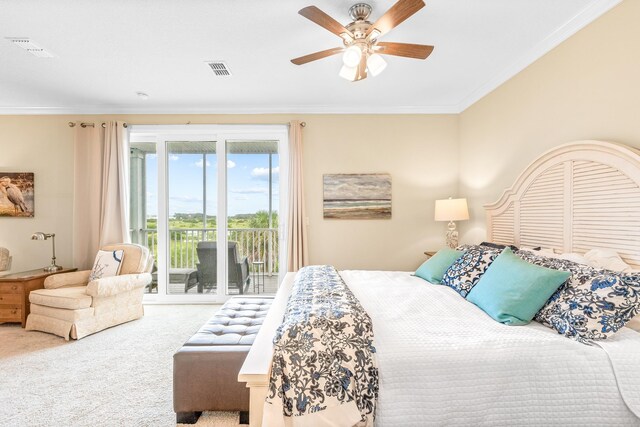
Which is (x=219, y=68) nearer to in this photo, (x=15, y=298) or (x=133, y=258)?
(x=133, y=258)

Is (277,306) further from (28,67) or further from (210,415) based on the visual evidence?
(28,67)

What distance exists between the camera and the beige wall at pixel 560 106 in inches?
80.7

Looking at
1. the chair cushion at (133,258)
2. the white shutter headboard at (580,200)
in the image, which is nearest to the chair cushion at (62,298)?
the chair cushion at (133,258)

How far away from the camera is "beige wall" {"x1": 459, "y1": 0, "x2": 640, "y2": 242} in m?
2.05

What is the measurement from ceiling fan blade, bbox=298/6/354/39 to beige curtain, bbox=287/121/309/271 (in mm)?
2203

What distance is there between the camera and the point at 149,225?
4621 millimetres

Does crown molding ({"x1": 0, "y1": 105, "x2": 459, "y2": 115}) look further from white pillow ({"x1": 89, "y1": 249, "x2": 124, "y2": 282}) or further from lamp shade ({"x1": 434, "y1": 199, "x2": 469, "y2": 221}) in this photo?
white pillow ({"x1": 89, "y1": 249, "x2": 124, "y2": 282})

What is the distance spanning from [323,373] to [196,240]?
3707 mm

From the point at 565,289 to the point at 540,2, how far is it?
1946mm

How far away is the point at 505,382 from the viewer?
1.39 meters

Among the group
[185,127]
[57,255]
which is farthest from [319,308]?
[57,255]

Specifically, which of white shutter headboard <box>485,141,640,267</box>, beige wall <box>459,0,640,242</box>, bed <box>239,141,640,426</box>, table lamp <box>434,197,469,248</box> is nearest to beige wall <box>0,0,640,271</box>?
beige wall <box>459,0,640,242</box>

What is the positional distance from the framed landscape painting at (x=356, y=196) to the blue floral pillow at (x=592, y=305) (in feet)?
8.91

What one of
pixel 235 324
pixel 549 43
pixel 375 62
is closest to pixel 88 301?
pixel 235 324
